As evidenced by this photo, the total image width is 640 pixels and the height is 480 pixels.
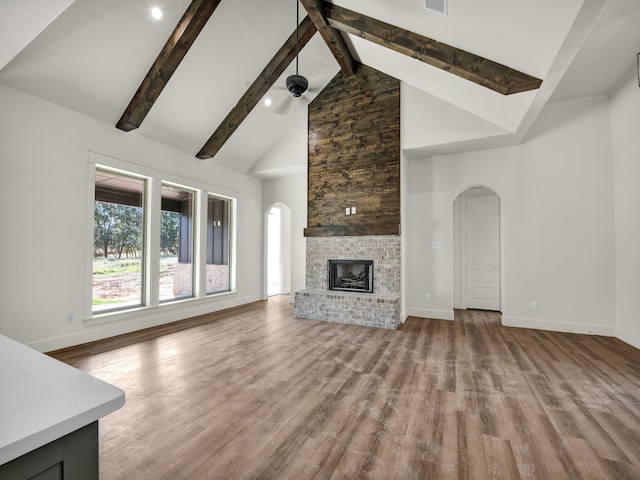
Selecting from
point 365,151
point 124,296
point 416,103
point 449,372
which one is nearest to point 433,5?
point 416,103

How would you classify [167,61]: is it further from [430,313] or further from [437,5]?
[430,313]

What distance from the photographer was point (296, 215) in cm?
697

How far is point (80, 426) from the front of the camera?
2.28 ft

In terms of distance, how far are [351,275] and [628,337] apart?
391 cm


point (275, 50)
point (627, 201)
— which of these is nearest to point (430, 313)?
point (627, 201)

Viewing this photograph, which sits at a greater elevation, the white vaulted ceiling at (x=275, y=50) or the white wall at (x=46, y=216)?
the white vaulted ceiling at (x=275, y=50)

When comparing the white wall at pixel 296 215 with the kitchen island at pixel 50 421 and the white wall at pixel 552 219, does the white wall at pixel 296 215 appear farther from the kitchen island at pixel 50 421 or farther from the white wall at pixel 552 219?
the kitchen island at pixel 50 421

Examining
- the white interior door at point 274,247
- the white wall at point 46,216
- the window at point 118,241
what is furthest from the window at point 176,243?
the white interior door at point 274,247

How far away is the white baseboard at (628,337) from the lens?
374 centimetres

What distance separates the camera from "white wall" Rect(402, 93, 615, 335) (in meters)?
4.33

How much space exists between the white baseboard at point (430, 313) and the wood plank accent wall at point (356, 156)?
1.61 metres

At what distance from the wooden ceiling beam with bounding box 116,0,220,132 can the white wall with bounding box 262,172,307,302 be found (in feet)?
11.1

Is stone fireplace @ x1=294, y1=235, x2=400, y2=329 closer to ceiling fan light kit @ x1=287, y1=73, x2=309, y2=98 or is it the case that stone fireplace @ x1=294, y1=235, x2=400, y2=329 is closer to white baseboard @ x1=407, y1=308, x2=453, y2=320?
white baseboard @ x1=407, y1=308, x2=453, y2=320

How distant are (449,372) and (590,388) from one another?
1198 millimetres
